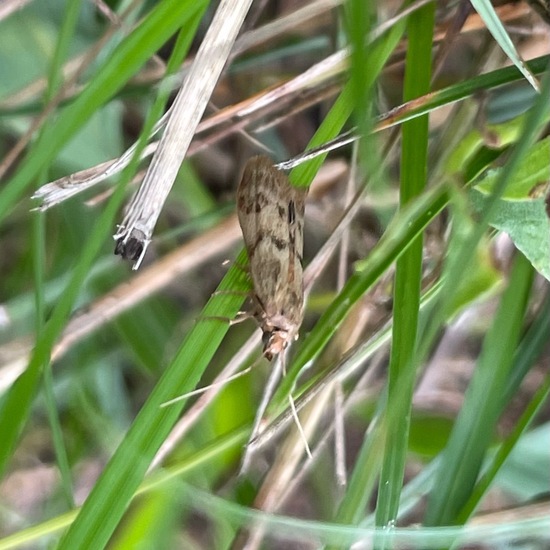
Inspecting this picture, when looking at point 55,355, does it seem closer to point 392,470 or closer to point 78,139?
point 78,139

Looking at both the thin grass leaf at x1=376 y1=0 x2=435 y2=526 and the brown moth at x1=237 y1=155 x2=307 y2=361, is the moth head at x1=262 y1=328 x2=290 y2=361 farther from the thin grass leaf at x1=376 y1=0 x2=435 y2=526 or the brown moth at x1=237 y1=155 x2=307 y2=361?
the thin grass leaf at x1=376 y1=0 x2=435 y2=526

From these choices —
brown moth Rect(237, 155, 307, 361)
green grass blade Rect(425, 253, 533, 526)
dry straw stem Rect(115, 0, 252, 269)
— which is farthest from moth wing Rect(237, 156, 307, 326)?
green grass blade Rect(425, 253, 533, 526)

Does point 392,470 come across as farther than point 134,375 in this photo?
No

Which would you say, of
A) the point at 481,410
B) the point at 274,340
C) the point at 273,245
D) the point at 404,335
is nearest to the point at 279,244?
the point at 273,245

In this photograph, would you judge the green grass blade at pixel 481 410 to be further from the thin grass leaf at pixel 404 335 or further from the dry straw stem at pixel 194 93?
the dry straw stem at pixel 194 93

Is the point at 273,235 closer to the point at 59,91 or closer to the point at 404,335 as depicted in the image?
the point at 404,335

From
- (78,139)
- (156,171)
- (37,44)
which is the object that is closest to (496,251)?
(156,171)

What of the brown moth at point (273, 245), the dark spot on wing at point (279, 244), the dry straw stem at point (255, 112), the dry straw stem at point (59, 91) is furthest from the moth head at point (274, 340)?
the dry straw stem at point (59, 91)
